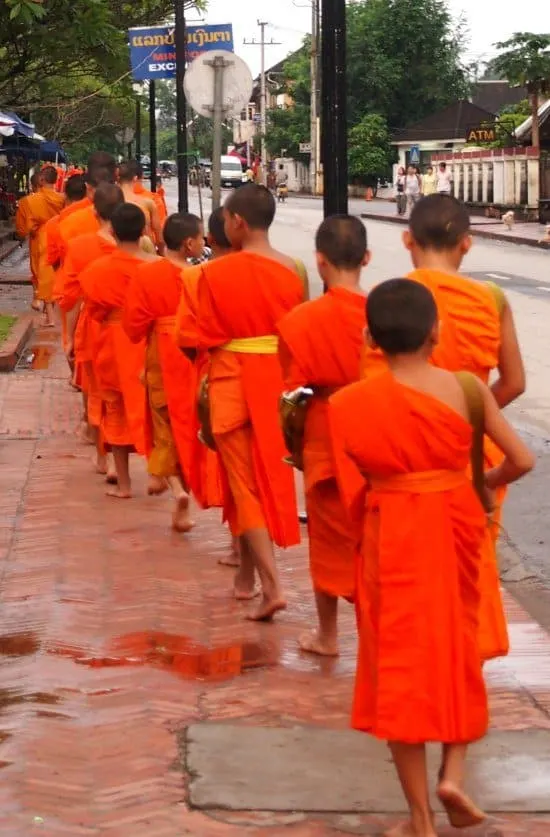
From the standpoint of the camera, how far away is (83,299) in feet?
31.7

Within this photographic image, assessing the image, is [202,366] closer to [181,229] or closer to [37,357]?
[181,229]

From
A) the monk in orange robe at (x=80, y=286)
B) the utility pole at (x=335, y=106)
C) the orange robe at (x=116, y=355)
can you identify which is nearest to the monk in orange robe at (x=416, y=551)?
the utility pole at (x=335, y=106)

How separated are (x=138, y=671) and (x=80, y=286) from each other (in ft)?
13.4

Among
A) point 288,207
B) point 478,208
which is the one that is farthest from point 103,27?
point 288,207

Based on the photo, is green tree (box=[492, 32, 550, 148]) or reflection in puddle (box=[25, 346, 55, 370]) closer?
reflection in puddle (box=[25, 346, 55, 370])

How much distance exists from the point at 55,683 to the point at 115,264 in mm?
3509

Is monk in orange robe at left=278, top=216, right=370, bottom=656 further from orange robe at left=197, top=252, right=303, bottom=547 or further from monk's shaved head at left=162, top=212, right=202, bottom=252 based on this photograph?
monk's shaved head at left=162, top=212, right=202, bottom=252

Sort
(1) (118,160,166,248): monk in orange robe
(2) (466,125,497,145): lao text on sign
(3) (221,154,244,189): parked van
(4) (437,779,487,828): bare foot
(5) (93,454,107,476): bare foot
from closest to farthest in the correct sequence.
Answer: (4) (437,779,487,828): bare foot < (5) (93,454,107,476): bare foot < (1) (118,160,166,248): monk in orange robe < (2) (466,125,497,145): lao text on sign < (3) (221,154,244,189): parked van

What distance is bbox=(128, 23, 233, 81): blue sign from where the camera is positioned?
61.4 feet

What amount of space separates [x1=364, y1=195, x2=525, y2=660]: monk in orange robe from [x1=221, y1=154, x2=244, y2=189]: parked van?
72.2 metres

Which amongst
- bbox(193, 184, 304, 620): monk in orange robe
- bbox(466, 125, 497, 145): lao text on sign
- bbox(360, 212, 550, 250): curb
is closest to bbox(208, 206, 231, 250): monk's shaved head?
bbox(193, 184, 304, 620): monk in orange robe

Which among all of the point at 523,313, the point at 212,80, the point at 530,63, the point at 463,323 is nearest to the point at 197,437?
the point at 463,323

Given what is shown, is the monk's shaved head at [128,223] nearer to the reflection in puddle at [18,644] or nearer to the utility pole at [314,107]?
the reflection in puddle at [18,644]

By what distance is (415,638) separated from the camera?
4.12 metres
